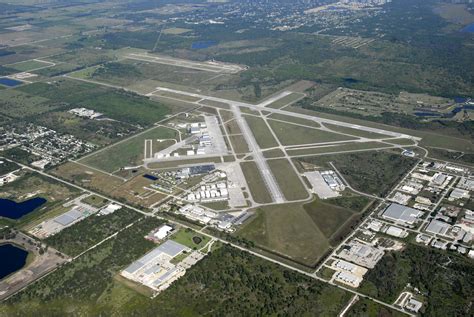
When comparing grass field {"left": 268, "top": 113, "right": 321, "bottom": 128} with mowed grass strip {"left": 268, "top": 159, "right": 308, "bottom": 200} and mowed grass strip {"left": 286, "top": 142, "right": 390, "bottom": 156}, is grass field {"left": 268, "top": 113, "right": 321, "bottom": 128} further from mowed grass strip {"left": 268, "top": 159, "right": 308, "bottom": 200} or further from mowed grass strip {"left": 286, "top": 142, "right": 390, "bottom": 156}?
mowed grass strip {"left": 268, "top": 159, "right": 308, "bottom": 200}

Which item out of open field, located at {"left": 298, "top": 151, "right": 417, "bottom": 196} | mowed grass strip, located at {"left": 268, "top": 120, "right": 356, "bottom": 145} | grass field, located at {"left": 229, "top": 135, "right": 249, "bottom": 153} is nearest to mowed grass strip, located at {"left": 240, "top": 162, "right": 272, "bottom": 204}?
grass field, located at {"left": 229, "top": 135, "right": 249, "bottom": 153}

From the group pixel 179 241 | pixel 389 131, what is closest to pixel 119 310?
pixel 179 241

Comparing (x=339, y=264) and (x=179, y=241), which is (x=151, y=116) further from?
(x=339, y=264)

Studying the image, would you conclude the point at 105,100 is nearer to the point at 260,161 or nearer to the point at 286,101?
the point at 286,101

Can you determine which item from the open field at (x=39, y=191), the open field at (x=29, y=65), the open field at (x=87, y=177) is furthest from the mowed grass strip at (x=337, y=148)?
the open field at (x=29, y=65)

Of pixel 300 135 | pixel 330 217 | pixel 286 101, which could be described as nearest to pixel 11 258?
pixel 330 217

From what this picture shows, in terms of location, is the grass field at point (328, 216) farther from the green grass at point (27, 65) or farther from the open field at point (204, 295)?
the green grass at point (27, 65)

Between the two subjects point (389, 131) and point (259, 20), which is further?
point (259, 20)
